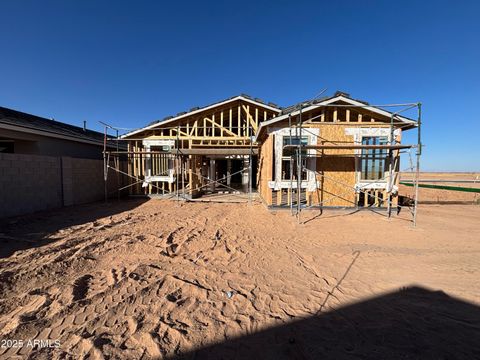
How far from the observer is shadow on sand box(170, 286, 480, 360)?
223 cm

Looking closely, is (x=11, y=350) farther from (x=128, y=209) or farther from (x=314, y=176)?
(x=314, y=176)

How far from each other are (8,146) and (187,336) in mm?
15614

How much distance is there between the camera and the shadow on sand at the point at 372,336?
87.7 inches

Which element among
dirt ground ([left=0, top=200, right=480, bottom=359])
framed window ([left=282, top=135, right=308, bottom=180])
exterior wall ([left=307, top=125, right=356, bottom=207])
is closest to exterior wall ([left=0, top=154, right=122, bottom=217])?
dirt ground ([left=0, top=200, right=480, bottom=359])

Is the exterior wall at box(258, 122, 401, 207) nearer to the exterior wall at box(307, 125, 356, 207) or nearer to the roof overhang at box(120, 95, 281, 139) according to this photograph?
the exterior wall at box(307, 125, 356, 207)

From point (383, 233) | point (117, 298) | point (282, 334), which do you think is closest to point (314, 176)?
point (383, 233)

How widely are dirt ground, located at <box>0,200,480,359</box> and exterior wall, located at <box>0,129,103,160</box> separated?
6399 mm

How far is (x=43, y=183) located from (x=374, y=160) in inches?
518

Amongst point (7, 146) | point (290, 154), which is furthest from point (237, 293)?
point (7, 146)

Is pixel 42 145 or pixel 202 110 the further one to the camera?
pixel 202 110

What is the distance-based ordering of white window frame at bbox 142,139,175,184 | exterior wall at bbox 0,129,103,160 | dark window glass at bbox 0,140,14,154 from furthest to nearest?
white window frame at bbox 142,139,175,184 < dark window glass at bbox 0,140,14,154 < exterior wall at bbox 0,129,103,160

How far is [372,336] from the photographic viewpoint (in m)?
2.47

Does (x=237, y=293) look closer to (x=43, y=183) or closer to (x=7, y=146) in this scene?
(x=43, y=183)

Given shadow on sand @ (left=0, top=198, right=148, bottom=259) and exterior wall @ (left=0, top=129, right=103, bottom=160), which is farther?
exterior wall @ (left=0, top=129, right=103, bottom=160)
